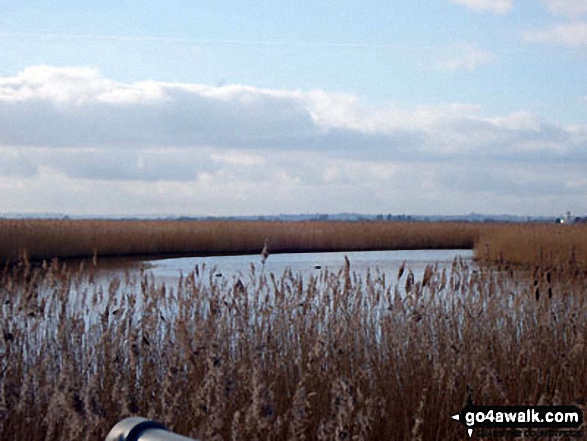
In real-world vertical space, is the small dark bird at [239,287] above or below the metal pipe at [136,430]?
below

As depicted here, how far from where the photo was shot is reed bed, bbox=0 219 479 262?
19453 mm

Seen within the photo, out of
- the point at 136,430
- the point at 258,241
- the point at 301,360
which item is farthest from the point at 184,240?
the point at 136,430

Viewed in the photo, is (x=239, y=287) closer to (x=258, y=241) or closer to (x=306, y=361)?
(x=306, y=361)

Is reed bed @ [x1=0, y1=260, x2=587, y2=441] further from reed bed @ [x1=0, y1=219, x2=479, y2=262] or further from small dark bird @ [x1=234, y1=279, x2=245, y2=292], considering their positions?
reed bed @ [x1=0, y1=219, x2=479, y2=262]

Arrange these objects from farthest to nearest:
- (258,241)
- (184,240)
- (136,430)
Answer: (258,241)
(184,240)
(136,430)

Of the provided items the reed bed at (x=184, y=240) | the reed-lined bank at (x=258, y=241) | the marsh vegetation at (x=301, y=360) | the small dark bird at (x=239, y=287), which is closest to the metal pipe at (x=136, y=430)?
the marsh vegetation at (x=301, y=360)

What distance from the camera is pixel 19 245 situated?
1797 centimetres

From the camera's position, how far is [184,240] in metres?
24.3

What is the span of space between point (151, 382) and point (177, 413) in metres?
0.65

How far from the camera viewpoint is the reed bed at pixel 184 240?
19453mm

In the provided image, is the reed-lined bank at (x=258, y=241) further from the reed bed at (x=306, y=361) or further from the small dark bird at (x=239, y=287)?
Result: the small dark bird at (x=239, y=287)

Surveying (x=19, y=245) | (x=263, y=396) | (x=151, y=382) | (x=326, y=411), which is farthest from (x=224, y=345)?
(x=19, y=245)

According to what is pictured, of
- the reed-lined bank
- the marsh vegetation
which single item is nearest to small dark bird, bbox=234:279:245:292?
the marsh vegetation

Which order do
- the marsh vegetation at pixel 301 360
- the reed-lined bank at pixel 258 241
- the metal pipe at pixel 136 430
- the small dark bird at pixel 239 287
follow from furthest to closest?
the reed-lined bank at pixel 258 241
the small dark bird at pixel 239 287
the marsh vegetation at pixel 301 360
the metal pipe at pixel 136 430
